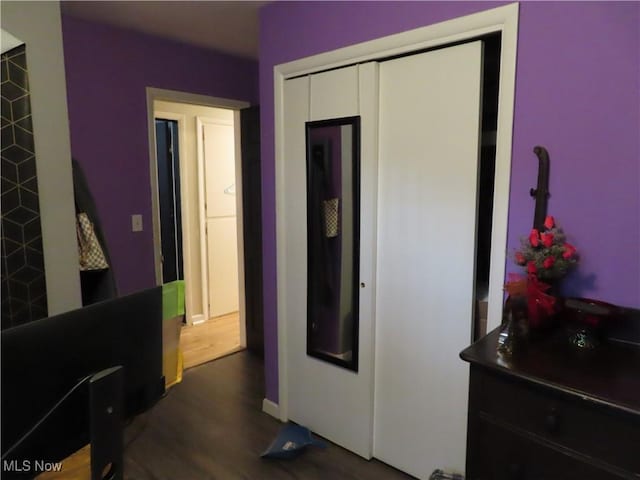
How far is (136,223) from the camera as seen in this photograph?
10.4 feet

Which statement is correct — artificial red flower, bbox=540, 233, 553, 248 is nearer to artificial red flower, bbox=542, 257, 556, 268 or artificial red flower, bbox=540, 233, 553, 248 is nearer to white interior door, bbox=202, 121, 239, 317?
artificial red flower, bbox=542, 257, 556, 268

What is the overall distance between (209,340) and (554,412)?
331 centimetres

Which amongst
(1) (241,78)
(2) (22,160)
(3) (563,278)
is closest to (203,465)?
(2) (22,160)

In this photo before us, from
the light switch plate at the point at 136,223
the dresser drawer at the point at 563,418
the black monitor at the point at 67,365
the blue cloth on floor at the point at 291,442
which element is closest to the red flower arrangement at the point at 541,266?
the dresser drawer at the point at 563,418

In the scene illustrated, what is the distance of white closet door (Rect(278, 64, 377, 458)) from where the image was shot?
6.89 feet

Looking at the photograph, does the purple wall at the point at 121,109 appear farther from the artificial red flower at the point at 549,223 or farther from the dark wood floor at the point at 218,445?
the artificial red flower at the point at 549,223

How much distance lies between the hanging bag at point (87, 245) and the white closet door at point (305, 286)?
105cm

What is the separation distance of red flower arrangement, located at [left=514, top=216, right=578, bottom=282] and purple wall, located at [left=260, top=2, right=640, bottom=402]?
0.21 feet

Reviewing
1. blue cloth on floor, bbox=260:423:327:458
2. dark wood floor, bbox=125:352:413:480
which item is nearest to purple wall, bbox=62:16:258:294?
dark wood floor, bbox=125:352:413:480

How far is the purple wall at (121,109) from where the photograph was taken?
2.79 meters

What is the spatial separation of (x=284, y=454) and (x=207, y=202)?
270 cm

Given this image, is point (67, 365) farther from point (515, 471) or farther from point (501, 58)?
point (501, 58)

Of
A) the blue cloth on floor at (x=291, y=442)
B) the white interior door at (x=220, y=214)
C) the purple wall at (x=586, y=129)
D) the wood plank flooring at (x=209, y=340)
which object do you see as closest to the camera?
the purple wall at (x=586, y=129)

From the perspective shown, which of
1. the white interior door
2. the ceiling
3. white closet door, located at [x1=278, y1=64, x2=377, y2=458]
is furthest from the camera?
the white interior door
